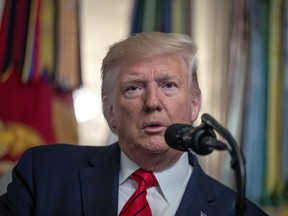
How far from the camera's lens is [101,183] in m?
1.60

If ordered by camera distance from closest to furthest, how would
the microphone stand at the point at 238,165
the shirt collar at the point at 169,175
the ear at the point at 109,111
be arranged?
the microphone stand at the point at 238,165, the shirt collar at the point at 169,175, the ear at the point at 109,111

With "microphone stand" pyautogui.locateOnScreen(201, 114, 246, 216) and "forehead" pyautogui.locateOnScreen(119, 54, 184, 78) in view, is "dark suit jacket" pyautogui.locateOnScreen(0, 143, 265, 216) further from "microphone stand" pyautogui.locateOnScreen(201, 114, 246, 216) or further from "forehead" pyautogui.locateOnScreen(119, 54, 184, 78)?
"microphone stand" pyautogui.locateOnScreen(201, 114, 246, 216)

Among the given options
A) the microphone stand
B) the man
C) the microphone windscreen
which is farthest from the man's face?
the microphone stand

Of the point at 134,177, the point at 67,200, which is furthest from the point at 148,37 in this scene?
the point at 67,200

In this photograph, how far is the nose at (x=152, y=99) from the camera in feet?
4.84

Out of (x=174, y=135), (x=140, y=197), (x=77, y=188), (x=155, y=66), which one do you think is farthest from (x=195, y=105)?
(x=174, y=135)

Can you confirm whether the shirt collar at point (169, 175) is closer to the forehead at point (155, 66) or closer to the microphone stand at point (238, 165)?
the forehead at point (155, 66)

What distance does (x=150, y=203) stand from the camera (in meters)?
1.56

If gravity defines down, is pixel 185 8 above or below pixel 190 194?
above

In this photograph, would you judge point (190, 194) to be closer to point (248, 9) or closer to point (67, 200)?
point (67, 200)

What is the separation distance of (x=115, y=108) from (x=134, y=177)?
9.4 inches

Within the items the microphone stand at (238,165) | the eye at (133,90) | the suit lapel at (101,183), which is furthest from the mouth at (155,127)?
the microphone stand at (238,165)

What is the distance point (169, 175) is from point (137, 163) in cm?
11

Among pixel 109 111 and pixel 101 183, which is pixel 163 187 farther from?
pixel 109 111
